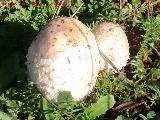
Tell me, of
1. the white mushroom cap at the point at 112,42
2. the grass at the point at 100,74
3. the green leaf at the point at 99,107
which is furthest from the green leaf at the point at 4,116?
the white mushroom cap at the point at 112,42

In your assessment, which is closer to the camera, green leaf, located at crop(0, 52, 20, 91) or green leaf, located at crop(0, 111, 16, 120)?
green leaf, located at crop(0, 111, 16, 120)

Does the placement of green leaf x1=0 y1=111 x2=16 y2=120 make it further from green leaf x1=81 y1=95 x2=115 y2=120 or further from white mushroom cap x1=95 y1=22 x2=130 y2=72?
white mushroom cap x1=95 y1=22 x2=130 y2=72

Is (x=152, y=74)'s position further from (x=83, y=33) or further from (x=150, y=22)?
(x=83, y=33)

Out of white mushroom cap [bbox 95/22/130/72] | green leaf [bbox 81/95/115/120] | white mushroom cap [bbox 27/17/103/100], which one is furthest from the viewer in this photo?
white mushroom cap [bbox 95/22/130/72]

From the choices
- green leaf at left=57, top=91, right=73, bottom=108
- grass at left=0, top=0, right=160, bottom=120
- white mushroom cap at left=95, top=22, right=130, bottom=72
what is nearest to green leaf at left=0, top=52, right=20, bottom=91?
grass at left=0, top=0, right=160, bottom=120

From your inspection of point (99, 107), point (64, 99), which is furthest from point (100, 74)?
point (64, 99)

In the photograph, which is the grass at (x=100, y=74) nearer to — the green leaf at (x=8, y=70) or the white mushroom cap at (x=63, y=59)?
the green leaf at (x=8, y=70)

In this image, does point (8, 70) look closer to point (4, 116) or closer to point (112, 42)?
point (4, 116)
